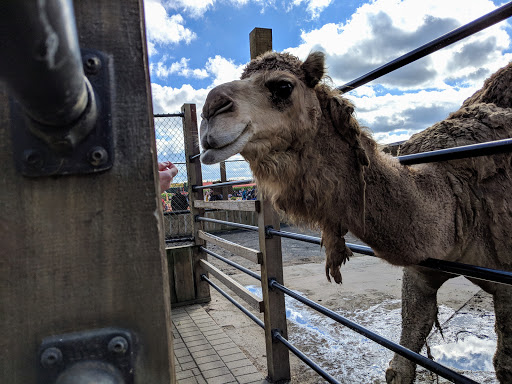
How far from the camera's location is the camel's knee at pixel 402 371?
2.46 meters

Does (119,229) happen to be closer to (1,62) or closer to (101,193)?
(101,193)

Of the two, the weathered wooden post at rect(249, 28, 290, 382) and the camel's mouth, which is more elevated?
the camel's mouth

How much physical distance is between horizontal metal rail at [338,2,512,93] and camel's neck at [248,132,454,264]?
1.37ft

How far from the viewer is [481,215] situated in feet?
7.00

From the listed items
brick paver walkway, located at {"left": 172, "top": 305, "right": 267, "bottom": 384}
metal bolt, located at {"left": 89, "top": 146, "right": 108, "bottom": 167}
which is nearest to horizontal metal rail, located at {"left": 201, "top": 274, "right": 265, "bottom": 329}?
brick paver walkway, located at {"left": 172, "top": 305, "right": 267, "bottom": 384}

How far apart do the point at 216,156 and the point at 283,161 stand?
1.20ft

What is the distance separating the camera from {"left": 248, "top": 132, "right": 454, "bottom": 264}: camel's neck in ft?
6.34

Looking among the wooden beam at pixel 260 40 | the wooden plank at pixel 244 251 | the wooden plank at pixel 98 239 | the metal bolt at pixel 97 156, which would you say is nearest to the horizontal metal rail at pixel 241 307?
the wooden plank at pixel 244 251

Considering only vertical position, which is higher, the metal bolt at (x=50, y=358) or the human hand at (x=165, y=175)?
the human hand at (x=165, y=175)

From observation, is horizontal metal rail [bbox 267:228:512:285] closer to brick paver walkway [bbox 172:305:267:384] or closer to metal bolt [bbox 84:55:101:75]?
metal bolt [bbox 84:55:101:75]

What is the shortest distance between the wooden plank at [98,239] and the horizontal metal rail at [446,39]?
3.76 feet

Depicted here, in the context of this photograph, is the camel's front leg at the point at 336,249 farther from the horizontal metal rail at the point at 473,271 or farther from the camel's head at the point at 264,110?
Answer: the camel's head at the point at 264,110

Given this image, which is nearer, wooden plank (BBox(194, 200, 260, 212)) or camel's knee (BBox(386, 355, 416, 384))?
camel's knee (BBox(386, 355, 416, 384))

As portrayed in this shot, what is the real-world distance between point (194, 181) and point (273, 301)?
9.43ft
